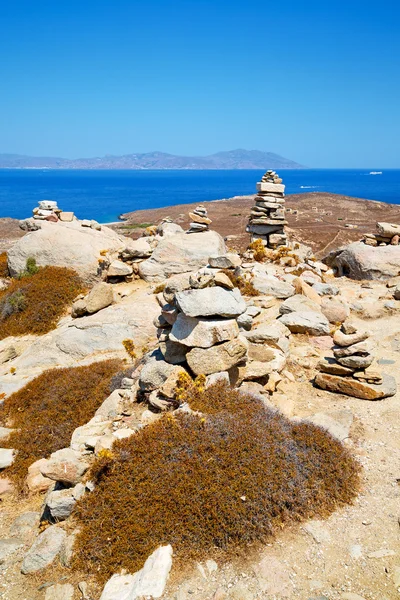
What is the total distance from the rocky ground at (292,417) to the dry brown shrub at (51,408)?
862 millimetres

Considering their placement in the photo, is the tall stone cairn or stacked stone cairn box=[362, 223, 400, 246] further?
the tall stone cairn

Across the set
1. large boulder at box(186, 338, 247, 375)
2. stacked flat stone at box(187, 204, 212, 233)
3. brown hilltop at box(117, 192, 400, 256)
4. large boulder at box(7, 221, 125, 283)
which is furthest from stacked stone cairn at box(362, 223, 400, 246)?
brown hilltop at box(117, 192, 400, 256)

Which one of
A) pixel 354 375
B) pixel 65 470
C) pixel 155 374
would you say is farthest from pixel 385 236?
pixel 65 470

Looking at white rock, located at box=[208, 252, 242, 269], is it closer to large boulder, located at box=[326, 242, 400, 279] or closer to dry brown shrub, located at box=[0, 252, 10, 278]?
large boulder, located at box=[326, 242, 400, 279]

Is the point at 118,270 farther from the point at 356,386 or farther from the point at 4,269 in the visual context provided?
the point at 356,386

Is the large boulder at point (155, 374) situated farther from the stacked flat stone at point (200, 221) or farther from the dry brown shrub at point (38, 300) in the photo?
the stacked flat stone at point (200, 221)

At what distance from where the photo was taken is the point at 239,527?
5.72 metres

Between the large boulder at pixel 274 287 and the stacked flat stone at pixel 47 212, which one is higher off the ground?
the stacked flat stone at pixel 47 212

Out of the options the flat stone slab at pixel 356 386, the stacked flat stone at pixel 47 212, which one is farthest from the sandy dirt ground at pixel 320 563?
the stacked flat stone at pixel 47 212

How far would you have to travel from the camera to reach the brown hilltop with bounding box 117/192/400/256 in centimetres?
5228

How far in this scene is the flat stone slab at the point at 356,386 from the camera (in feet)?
30.3

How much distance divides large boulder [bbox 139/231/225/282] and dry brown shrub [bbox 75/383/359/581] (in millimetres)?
9928

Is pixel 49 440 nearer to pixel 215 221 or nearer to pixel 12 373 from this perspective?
pixel 12 373

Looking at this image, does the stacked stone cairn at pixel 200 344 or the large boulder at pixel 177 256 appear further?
the large boulder at pixel 177 256
